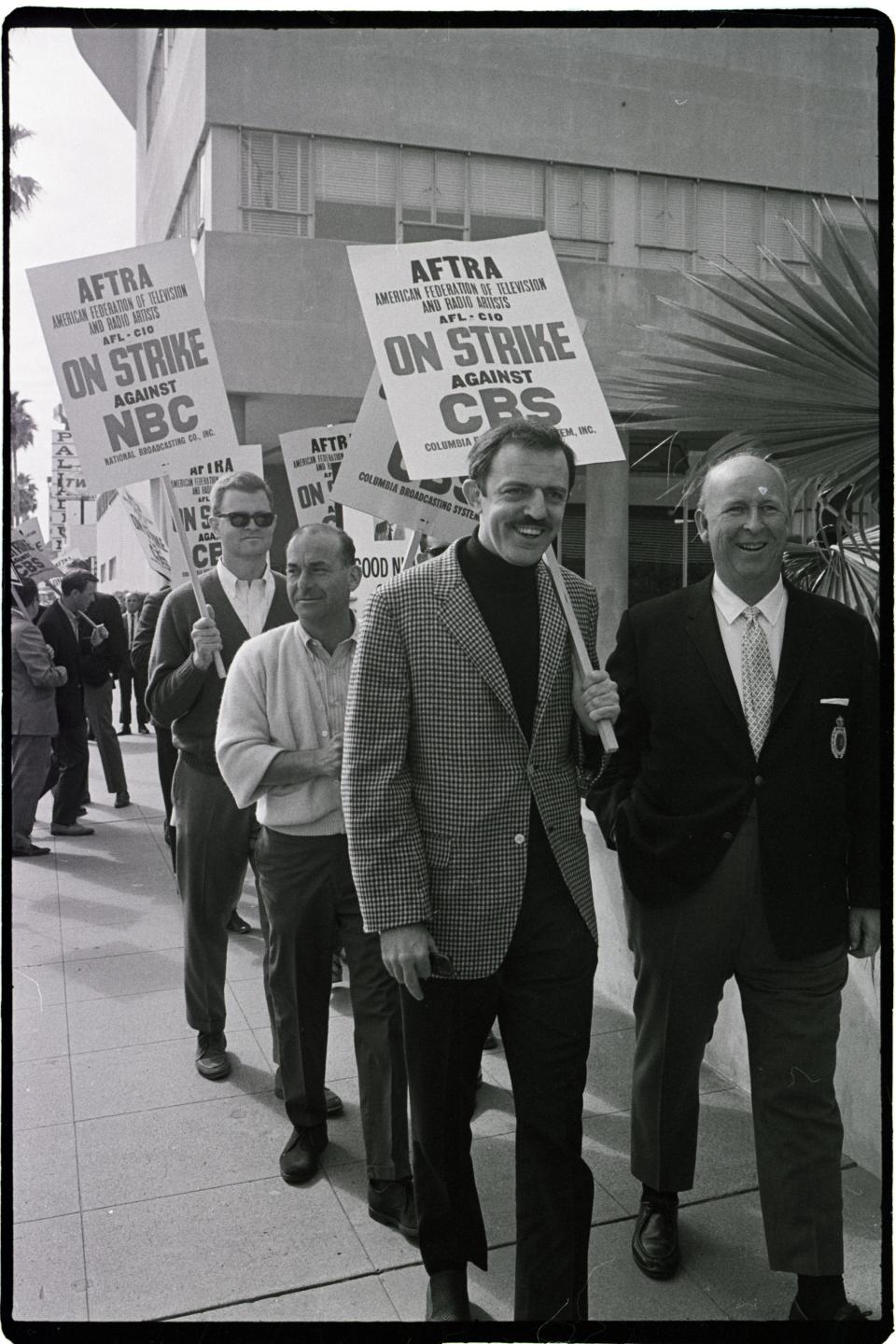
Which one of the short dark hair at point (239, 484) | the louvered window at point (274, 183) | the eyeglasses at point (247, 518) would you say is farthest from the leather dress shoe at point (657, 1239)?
the louvered window at point (274, 183)

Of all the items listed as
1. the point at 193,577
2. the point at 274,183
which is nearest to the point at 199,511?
the point at 193,577

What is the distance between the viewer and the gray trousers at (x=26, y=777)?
7.30 m

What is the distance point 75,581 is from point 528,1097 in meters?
6.71

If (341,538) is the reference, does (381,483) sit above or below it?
above

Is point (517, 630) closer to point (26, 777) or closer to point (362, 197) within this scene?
point (26, 777)

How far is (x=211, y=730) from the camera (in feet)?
14.2

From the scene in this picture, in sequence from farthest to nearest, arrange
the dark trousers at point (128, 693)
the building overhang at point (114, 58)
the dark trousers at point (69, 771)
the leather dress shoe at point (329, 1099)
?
the dark trousers at point (128, 693) → the dark trousers at point (69, 771) → the leather dress shoe at point (329, 1099) → the building overhang at point (114, 58)

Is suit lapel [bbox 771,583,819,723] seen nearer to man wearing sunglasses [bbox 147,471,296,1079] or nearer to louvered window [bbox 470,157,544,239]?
man wearing sunglasses [bbox 147,471,296,1079]

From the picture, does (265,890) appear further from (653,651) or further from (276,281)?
(276,281)

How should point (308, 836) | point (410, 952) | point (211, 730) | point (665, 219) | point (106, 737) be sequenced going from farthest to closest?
point (665, 219) < point (106, 737) < point (211, 730) < point (308, 836) < point (410, 952)

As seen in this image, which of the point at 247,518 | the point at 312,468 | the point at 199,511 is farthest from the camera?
the point at 312,468

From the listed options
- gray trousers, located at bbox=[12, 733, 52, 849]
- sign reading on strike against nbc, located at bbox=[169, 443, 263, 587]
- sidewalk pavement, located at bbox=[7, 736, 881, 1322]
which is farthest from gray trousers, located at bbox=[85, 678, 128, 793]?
sidewalk pavement, located at bbox=[7, 736, 881, 1322]

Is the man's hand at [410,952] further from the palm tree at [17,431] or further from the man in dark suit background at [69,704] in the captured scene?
the man in dark suit background at [69,704]

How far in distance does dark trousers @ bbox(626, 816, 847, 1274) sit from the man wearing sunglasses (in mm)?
1844
